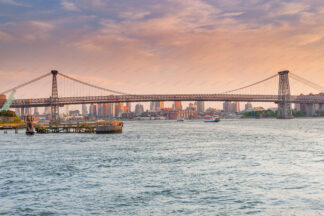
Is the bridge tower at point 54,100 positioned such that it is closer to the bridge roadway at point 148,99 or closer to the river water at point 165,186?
the bridge roadway at point 148,99

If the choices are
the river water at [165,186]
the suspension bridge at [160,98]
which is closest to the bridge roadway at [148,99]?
the suspension bridge at [160,98]

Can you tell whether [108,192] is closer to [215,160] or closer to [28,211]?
[28,211]

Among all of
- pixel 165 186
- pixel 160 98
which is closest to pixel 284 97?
pixel 160 98

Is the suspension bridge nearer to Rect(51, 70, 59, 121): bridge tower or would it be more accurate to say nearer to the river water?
Rect(51, 70, 59, 121): bridge tower

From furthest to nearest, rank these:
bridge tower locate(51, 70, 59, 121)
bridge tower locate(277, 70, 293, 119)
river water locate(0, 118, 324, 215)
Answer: bridge tower locate(277, 70, 293, 119)
bridge tower locate(51, 70, 59, 121)
river water locate(0, 118, 324, 215)

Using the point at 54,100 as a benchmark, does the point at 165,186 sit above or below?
below

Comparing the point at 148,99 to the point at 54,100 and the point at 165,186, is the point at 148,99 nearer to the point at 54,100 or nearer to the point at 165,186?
the point at 54,100

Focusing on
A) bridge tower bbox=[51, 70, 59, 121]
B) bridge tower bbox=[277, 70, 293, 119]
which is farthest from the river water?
bridge tower bbox=[277, 70, 293, 119]

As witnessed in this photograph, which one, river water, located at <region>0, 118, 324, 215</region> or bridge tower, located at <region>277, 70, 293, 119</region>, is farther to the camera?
bridge tower, located at <region>277, 70, 293, 119</region>
